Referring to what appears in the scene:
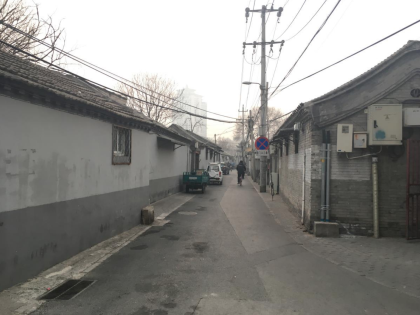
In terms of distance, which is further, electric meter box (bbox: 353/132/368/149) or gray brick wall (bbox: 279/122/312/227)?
gray brick wall (bbox: 279/122/312/227)

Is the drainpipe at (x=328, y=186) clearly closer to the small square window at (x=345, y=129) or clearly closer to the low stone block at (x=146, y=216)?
the small square window at (x=345, y=129)

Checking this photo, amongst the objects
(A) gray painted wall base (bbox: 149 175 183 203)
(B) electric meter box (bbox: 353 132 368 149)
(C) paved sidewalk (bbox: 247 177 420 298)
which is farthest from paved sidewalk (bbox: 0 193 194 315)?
(B) electric meter box (bbox: 353 132 368 149)

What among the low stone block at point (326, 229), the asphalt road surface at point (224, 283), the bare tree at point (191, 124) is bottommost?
the asphalt road surface at point (224, 283)

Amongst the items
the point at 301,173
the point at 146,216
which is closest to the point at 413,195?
the point at 301,173

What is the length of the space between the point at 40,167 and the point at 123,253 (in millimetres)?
2586

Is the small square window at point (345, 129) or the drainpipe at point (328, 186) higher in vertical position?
the small square window at point (345, 129)

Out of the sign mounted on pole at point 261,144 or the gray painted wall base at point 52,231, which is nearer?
the gray painted wall base at point 52,231

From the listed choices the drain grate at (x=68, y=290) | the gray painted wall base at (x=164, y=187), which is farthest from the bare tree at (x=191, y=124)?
the drain grate at (x=68, y=290)

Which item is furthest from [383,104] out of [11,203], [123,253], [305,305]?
[11,203]

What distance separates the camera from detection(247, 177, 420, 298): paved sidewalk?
5.00 m

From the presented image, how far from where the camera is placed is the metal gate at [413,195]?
719 cm

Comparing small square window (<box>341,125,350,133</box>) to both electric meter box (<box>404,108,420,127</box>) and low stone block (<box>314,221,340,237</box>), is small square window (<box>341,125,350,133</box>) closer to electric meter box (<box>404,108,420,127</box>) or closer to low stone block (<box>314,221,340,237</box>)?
electric meter box (<box>404,108,420,127</box>)

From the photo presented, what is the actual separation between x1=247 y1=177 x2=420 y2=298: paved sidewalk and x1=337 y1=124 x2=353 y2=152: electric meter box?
236 cm

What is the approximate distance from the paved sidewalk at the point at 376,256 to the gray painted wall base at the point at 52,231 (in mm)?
5048
